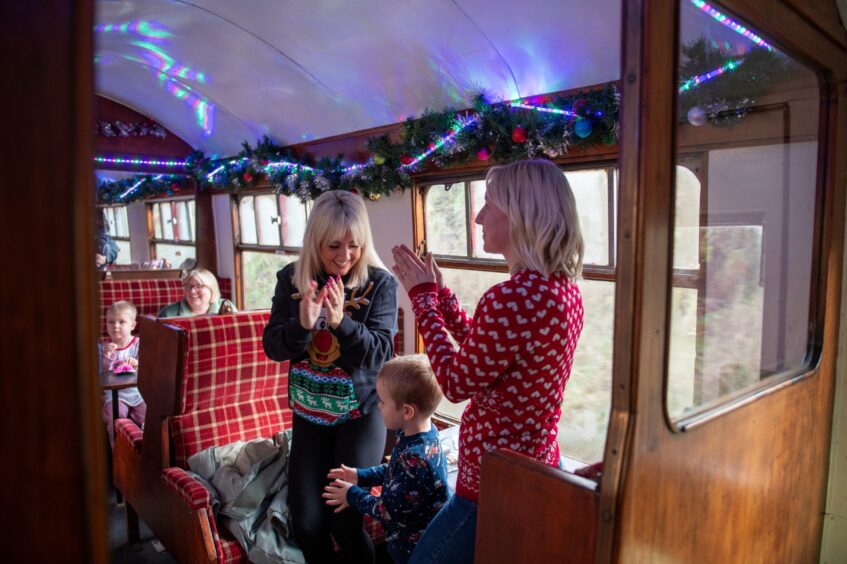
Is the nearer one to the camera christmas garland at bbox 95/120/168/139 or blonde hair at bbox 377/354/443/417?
blonde hair at bbox 377/354/443/417

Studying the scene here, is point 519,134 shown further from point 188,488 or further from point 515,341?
point 188,488

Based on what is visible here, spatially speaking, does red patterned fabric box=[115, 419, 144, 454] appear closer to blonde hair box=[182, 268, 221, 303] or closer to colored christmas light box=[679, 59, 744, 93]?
blonde hair box=[182, 268, 221, 303]

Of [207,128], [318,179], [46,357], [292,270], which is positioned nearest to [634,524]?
[46,357]

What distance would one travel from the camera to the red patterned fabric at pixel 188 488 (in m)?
2.27

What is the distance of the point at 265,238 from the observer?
633 centimetres

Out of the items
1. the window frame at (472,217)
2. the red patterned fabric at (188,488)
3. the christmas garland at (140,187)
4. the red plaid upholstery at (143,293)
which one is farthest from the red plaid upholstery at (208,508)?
the christmas garland at (140,187)

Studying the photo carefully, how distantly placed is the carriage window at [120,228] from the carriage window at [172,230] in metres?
1.19

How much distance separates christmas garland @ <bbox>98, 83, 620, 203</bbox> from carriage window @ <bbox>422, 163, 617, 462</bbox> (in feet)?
0.93

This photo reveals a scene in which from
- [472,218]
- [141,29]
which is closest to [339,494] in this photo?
[472,218]

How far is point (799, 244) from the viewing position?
6.09 ft

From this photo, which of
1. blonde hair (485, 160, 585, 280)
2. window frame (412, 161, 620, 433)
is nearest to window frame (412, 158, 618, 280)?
window frame (412, 161, 620, 433)

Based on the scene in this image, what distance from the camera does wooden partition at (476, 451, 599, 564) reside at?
1.23 m

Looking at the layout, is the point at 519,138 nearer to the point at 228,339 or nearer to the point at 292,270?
the point at 292,270

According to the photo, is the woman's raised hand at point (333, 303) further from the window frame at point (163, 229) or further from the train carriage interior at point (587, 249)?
the window frame at point (163, 229)
